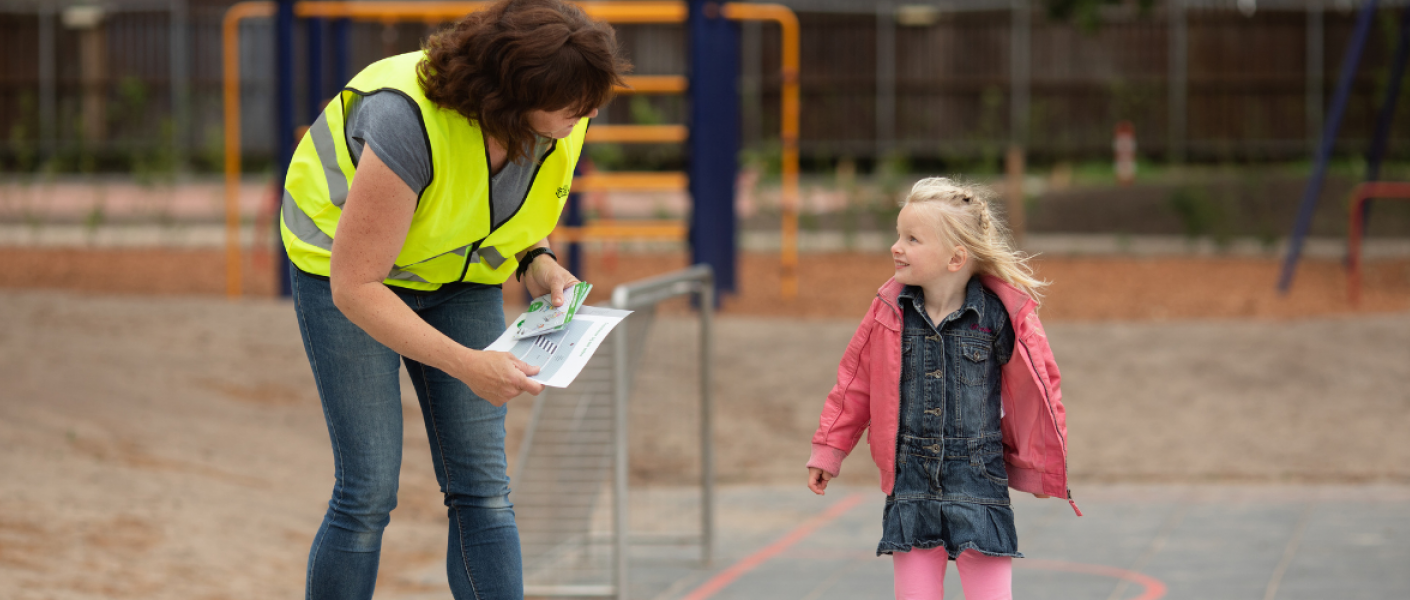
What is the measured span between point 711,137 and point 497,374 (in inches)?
272

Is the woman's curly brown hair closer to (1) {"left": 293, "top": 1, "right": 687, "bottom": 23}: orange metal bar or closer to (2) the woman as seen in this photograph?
(2) the woman

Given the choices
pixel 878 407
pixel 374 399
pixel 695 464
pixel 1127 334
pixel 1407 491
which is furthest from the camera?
pixel 1127 334

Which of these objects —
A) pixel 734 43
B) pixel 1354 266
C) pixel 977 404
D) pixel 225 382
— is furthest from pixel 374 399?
pixel 1354 266

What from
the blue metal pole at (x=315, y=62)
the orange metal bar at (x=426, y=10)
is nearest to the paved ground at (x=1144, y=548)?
the orange metal bar at (x=426, y=10)

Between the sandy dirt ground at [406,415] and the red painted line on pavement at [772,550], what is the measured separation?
686 mm

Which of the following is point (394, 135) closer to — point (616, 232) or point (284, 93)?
point (616, 232)

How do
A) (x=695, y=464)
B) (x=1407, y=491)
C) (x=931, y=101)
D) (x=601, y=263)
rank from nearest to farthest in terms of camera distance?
(x=1407, y=491) < (x=695, y=464) < (x=601, y=263) < (x=931, y=101)

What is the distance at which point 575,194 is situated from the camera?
29.7ft

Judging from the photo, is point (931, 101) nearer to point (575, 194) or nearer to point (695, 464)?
point (575, 194)

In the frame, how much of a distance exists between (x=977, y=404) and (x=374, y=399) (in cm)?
116

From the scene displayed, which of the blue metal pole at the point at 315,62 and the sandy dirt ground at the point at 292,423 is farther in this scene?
the blue metal pole at the point at 315,62

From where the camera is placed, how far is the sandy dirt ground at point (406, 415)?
16.2 ft

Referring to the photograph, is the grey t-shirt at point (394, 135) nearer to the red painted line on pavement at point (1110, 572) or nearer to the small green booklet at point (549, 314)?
the small green booklet at point (549, 314)

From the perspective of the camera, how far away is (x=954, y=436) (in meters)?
2.84
